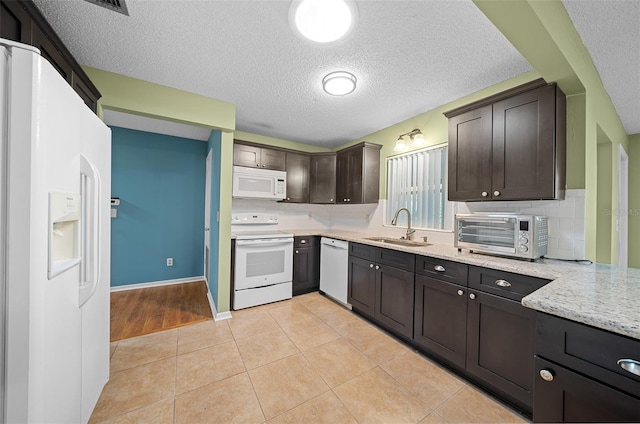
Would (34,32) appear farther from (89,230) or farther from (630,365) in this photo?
(630,365)

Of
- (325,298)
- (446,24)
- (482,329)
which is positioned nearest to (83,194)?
(446,24)

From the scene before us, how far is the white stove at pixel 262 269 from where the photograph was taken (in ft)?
9.36

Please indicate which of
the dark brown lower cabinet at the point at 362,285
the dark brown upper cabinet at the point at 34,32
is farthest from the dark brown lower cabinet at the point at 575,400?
the dark brown upper cabinet at the point at 34,32

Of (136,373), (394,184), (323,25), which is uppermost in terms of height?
(323,25)

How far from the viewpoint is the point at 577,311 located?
2.66 ft

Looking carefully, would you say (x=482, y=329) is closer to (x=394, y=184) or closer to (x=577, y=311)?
(x=577, y=311)

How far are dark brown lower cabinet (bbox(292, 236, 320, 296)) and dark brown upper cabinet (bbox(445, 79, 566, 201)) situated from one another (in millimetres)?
1962

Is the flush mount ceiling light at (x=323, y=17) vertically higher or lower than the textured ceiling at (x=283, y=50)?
lower

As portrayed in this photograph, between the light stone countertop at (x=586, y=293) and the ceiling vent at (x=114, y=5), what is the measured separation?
252cm

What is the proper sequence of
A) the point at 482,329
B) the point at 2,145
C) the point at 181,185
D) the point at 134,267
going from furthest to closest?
1. the point at 181,185
2. the point at 134,267
3. the point at 482,329
4. the point at 2,145

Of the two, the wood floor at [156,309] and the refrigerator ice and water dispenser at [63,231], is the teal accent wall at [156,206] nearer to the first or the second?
the wood floor at [156,309]

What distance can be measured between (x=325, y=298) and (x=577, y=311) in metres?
2.76

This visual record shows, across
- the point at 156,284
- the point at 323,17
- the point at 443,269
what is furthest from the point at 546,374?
the point at 156,284

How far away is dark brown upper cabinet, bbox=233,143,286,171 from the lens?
321 centimetres
